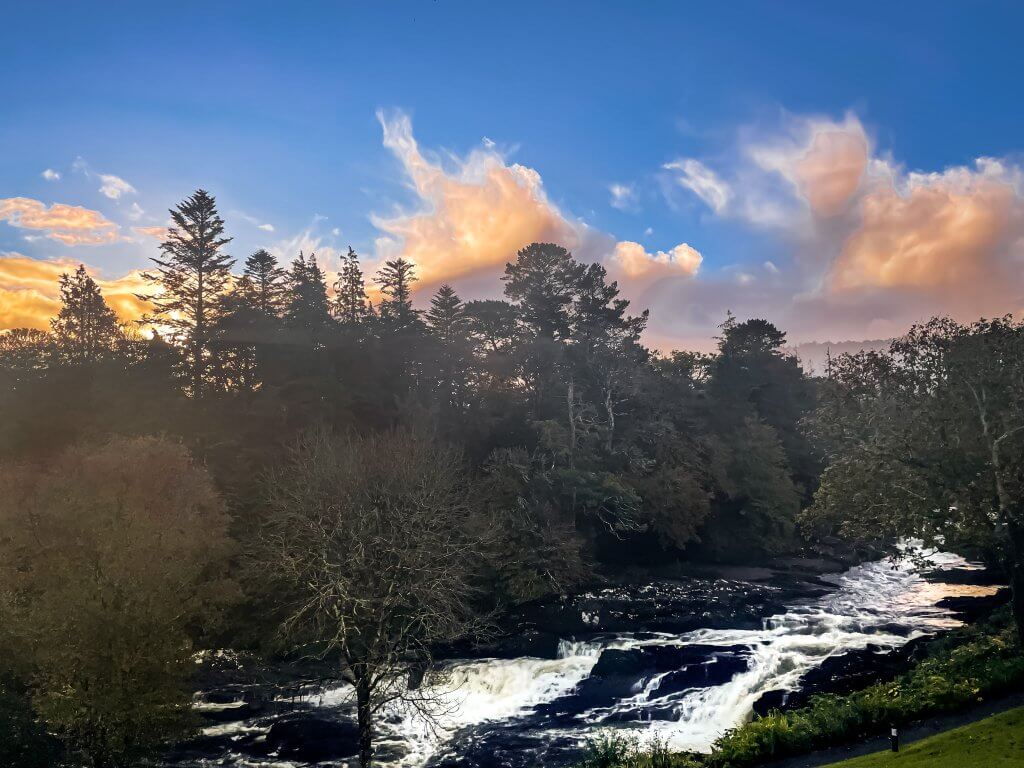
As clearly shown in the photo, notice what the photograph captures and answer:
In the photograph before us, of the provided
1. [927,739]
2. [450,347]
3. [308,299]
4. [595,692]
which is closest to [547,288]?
[450,347]

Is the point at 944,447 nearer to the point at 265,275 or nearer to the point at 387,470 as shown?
the point at 387,470

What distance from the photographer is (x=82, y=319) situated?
232ft

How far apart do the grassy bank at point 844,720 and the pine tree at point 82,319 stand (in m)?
68.0

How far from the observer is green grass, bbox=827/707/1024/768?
15047 millimetres

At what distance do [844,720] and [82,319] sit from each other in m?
78.5

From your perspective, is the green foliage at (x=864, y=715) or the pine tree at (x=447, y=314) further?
the pine tree at (x=447, y=314)

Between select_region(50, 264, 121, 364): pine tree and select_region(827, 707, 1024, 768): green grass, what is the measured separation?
7444 cm

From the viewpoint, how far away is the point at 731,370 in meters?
83.7

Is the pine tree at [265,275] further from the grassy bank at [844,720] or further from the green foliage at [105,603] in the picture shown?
the grassy bank at [844,720]

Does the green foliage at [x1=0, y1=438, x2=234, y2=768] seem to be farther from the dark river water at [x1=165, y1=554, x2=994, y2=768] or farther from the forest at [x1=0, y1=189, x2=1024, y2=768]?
the dark river water at [x1=165, y1=554, x2=994, y2=768]

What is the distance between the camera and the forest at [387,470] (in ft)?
83.5

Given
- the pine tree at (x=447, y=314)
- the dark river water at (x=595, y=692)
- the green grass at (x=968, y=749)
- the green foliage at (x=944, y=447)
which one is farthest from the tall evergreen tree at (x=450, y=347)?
the green grass at (x=968, y=749)

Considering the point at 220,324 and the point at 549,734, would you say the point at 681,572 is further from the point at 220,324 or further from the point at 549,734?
the point at 220,324

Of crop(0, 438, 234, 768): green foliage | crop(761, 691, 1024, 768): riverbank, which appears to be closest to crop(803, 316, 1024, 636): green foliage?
crop(761, 691, 1024, 768): riverbank
